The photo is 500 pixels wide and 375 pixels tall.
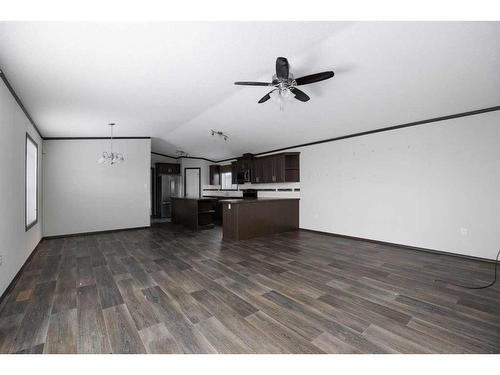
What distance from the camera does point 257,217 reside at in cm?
523

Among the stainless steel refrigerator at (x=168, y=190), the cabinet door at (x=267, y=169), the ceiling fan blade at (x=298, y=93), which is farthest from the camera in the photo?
the stainless steel refrigerator at (x=168, y=190)

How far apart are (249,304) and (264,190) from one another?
5.28 metres

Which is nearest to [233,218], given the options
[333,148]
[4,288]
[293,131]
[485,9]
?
[293,131]

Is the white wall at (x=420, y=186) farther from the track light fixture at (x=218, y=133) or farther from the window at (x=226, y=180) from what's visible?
the window at (x=226, y=180)

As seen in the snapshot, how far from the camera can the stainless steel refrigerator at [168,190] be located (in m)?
8.85

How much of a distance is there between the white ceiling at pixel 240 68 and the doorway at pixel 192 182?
4774mm

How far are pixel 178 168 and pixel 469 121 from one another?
8.87m

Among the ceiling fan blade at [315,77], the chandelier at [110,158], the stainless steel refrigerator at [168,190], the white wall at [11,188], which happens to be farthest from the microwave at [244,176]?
the white wall at [11,188]

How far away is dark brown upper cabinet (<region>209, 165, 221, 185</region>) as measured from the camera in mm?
A: 9148

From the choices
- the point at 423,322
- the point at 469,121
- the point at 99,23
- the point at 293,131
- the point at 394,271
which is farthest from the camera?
the point at 293,131

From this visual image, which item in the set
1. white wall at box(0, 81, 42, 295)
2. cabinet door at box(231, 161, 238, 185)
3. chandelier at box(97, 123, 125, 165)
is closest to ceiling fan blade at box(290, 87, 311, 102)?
Result: white wall at box(0, 81, 42, 295)

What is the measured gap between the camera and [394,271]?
10.1ft

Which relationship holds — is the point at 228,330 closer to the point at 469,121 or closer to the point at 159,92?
the point at 159,92

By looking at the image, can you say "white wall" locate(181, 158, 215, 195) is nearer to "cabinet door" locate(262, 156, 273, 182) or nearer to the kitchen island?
"cabinet door" locate(262, 156, 273, 182)
